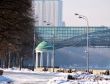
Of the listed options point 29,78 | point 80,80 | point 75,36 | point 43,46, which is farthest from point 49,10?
point 80,80

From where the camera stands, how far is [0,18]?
31.4 meters

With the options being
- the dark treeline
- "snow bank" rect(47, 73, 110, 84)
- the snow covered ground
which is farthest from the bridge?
the dark treeline

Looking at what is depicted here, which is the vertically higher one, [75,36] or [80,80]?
[75,36]

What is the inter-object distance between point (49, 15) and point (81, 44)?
13.8 metres

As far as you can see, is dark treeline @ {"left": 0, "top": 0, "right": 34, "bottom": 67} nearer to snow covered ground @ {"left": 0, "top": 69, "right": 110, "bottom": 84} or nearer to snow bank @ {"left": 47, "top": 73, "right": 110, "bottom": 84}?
snow covered ground @ {"left": 0, "top": 69, "right": 110, "bottom": 84}

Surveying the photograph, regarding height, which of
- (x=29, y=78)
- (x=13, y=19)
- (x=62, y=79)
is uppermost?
(x=13, y=19)

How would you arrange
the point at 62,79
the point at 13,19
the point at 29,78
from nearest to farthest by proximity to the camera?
the point at 13,19 < the point at 62,79 < the point at 29,78

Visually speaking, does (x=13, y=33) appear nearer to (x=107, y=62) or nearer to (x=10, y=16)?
(x=10, y=16)

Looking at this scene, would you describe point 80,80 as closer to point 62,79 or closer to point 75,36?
point 62,79

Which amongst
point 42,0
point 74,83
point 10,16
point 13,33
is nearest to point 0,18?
point 10,16

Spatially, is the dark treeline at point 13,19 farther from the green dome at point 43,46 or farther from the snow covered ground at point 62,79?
the green dome at point 43,46

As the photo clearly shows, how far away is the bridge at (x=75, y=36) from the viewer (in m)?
118

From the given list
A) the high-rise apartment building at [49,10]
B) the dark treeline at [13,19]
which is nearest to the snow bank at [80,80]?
the dark treeline at [13,19]

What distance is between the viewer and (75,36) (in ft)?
421
